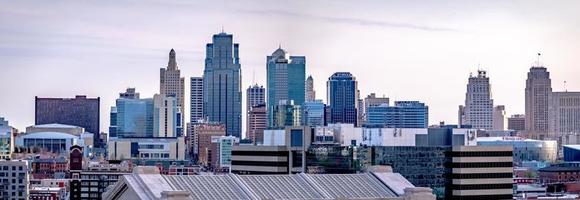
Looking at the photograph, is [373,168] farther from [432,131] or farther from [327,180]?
[432,131]

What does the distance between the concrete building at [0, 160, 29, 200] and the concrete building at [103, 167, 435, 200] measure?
10457cm

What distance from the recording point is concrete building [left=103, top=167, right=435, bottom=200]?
74.0m

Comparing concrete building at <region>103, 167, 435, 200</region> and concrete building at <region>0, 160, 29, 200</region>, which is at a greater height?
concrete building at <region>103, 167, 435, 200</region>

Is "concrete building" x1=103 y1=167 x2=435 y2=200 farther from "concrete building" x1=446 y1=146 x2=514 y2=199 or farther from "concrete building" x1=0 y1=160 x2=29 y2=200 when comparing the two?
"concrete building" x1=0 y1=160 x2=29 y2=200

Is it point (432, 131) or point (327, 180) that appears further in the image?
point (432, 131)

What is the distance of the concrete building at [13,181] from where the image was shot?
183 meters

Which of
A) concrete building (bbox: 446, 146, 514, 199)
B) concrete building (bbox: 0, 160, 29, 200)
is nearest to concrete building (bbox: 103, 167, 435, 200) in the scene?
concrete building (bbox: 446, 146, 514, 199)

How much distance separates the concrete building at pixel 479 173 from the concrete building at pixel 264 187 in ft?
79.6

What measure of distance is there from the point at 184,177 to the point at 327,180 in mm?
8638

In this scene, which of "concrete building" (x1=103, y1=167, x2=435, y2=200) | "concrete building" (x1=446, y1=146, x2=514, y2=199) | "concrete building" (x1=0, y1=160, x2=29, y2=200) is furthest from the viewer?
"concrete building" (x1=0, y1=160, x2=29, y2=200)

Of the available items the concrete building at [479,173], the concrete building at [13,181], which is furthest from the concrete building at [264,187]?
the concrete building at [13,181]

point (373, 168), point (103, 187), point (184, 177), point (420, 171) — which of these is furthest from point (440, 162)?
point (103, 187)

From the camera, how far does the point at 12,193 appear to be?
183750mm

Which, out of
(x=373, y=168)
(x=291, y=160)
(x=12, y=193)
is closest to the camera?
(x=373, y=168)
